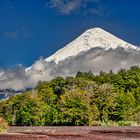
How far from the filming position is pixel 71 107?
11281cm

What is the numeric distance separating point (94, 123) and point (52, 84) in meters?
53.0

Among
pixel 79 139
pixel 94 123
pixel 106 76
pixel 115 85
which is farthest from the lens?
pixel 106 76

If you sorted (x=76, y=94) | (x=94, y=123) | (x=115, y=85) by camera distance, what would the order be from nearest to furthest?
(x=94, y=123)
(x=76, y=94)
(x=115, y=85)

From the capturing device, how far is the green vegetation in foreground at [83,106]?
112 metres

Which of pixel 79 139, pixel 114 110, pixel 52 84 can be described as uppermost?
pixel 52 84

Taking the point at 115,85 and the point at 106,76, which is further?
the point at 106,76

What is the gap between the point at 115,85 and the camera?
145500 mm

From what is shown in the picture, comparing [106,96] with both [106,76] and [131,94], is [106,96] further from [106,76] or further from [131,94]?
[106,76]

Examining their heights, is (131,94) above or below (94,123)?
above

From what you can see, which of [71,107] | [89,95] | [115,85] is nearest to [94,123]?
[71,107]

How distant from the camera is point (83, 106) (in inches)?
4387

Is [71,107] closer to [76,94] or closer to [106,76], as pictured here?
[76,94]

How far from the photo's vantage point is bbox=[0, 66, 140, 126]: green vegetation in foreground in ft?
366

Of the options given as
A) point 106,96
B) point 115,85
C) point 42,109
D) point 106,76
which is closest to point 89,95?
point 106,96
